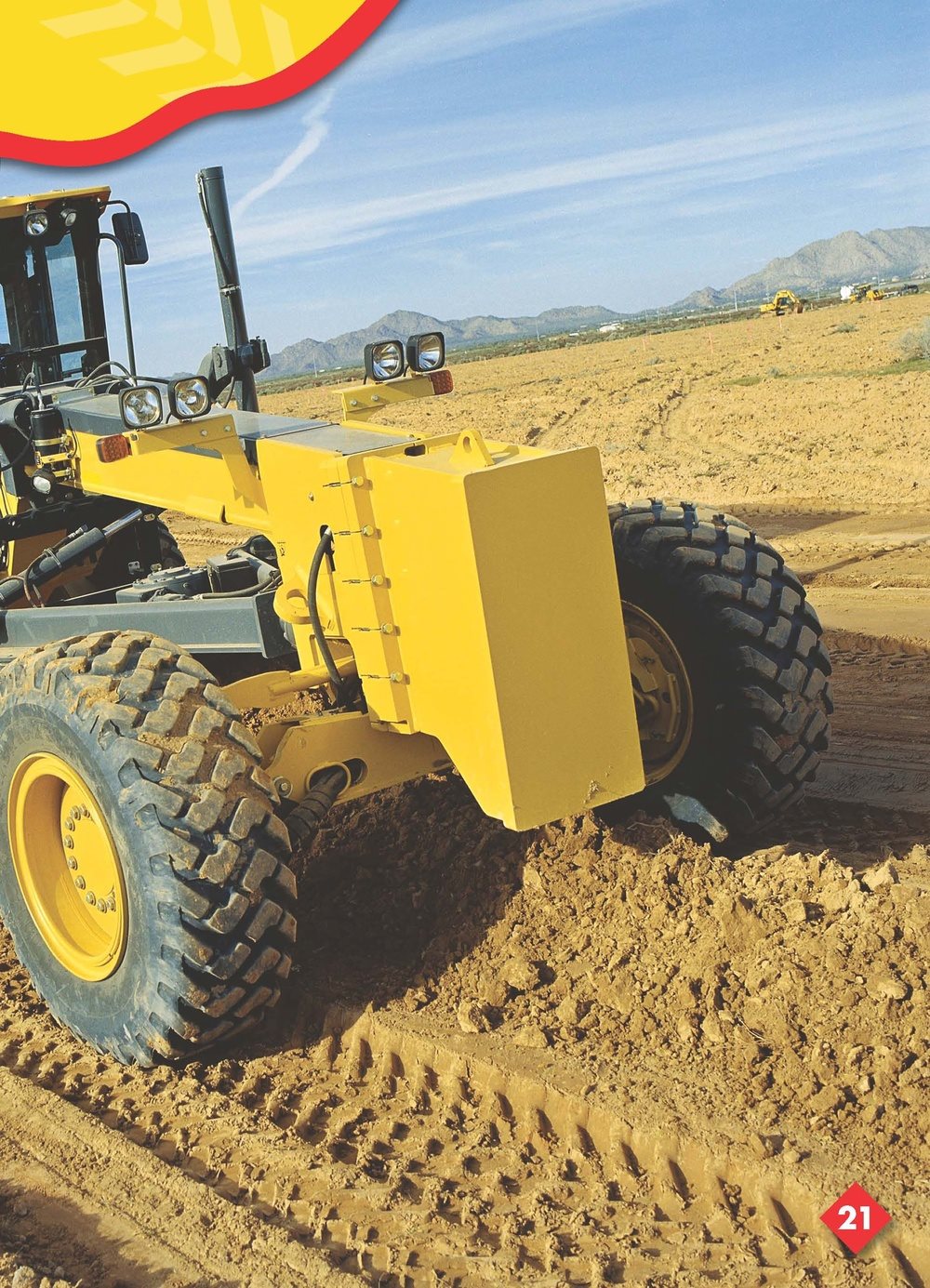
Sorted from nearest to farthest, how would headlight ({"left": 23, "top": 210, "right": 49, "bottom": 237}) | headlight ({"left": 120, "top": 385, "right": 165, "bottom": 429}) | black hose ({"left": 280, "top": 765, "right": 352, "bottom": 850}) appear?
black hose ({"left": 280, "top": 765, "right": 352, "bottom": 850}) < headlight ({"left": 120, "top": 385, "right": 165, "bottom": 429}) < headlight ({"left": 23, "top": 210, "right": 49, "bottom": 237})

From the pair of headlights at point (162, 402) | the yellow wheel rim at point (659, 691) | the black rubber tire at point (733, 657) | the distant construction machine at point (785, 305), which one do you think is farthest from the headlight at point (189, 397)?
the distant construction machine at point (785, 305)

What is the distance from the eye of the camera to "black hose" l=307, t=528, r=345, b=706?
446 centimetres

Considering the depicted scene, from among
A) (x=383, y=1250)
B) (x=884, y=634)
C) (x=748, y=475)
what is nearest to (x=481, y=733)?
(x=383, y=1250)

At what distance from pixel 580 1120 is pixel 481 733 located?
113 centimetres

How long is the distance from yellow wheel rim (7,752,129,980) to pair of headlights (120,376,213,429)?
1183 mm

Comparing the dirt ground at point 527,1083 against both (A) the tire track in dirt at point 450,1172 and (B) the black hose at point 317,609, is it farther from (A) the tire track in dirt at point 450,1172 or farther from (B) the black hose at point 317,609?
(B) the black hose at point 317,609

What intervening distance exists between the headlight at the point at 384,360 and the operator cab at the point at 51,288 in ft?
6.99

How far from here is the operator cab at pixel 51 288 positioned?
661 centimetres

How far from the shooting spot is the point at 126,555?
270 inches

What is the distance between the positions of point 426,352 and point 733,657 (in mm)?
1673

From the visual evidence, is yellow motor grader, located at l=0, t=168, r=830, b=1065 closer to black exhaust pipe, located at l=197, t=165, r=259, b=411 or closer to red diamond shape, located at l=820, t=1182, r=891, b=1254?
black exhaust pipe, located at l=197, t=165, r=259, b=411

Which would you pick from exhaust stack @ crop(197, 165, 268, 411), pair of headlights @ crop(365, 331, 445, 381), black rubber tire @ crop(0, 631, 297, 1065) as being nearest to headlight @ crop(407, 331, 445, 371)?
pair of headlights @ crop(365, 331, 445, 381)

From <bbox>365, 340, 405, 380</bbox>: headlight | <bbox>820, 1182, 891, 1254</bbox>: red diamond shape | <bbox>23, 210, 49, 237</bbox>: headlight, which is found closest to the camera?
<bbox>820, 1182, 891, 1254</bbox>: red diamond shape

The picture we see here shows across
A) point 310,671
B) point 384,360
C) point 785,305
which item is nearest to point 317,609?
point 310,671
